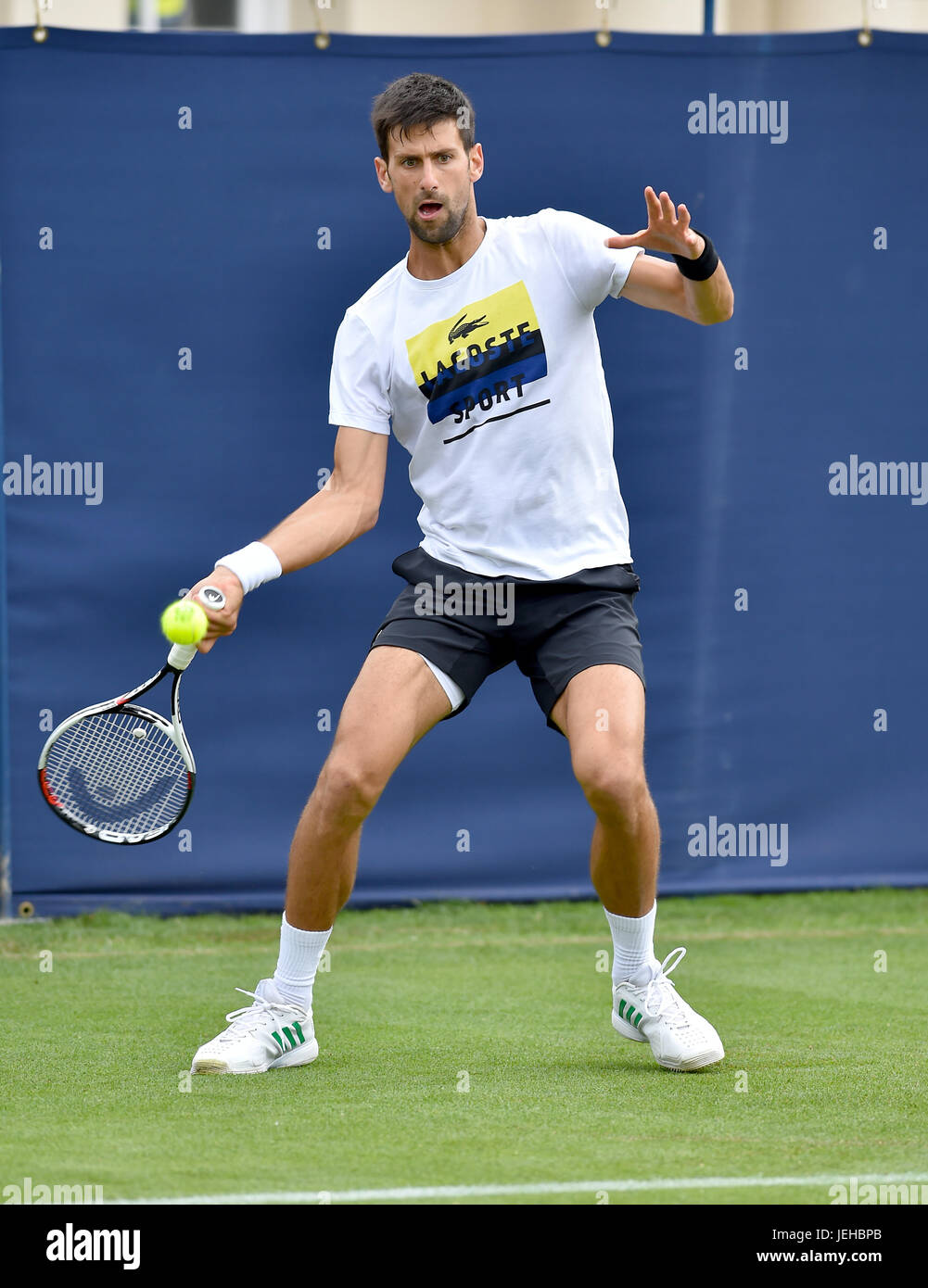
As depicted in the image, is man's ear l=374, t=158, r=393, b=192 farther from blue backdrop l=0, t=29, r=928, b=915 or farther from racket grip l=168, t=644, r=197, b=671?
blue backdrop l=0, t=29, r=928, b=915

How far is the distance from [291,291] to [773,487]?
1790mm

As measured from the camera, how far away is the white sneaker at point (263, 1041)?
3.47 metres

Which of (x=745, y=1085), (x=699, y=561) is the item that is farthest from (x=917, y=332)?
(x=745, y=1085)

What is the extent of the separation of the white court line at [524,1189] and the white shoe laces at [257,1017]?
934mm

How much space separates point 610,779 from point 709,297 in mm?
1015

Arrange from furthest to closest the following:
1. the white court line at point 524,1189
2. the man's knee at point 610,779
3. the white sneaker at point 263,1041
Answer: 1. the white sneaker at point 263,1041
2. the man's knee at point 610,779
3. the white court line at point 524,1189

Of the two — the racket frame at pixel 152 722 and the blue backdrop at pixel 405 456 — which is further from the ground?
the blue backdrop at pixel 405 456

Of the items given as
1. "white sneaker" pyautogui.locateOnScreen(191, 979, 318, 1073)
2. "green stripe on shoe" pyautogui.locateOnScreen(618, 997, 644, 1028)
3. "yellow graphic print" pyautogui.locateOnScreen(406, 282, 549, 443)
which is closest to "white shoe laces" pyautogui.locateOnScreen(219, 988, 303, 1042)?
"white sneaker" pyautogui.locateOnScreen(191, 979, 318, 1073)

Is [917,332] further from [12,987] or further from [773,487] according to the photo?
[12,987]

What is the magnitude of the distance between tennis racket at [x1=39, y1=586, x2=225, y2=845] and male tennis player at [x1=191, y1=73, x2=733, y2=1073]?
0.31 meters

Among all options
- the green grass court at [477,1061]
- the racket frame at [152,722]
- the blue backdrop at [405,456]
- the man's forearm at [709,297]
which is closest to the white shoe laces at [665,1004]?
the green grass court at [477,1061]

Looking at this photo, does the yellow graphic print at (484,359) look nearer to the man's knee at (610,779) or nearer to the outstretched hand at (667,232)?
the outstretched hand at (667,232)

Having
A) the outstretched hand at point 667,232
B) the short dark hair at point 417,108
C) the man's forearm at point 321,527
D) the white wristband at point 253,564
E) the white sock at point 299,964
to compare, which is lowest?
the white sock at point 299,964

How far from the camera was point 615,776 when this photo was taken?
3.38m
